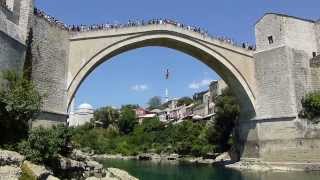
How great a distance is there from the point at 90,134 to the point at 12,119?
4051cm

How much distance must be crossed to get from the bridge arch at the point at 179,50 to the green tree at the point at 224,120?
1.92m

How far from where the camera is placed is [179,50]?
82.7ft

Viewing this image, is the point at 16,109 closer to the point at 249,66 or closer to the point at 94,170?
the point at 94,170

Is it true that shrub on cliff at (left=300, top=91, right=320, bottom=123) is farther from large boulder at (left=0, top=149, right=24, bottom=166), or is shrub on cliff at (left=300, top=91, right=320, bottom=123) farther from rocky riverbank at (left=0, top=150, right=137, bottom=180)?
large boulder at (left=0, top=149, right=24, bottom=166)

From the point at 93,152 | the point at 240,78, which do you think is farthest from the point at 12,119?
the point at 93,152

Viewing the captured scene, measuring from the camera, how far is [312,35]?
2598cm

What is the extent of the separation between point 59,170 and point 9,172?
3557mm

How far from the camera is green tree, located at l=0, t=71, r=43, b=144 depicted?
43.4 ft

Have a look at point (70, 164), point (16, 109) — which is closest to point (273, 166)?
point (70, 164)

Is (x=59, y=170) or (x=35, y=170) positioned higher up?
(x=35, y=170)

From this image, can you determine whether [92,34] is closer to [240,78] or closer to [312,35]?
[240,78]

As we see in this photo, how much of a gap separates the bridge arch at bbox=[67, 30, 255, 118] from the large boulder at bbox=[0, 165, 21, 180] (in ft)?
30.2

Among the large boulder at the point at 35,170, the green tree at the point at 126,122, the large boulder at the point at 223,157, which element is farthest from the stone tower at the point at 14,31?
the green tree at the point at 126,122

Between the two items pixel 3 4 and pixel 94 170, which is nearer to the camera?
pixel 94 170
